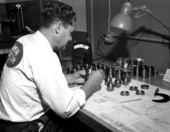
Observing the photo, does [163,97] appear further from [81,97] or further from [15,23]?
[15,23]

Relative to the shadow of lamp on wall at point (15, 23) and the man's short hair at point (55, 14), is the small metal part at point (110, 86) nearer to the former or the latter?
the man's short hair at point (55, 14)

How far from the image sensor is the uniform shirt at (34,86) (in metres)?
0.98

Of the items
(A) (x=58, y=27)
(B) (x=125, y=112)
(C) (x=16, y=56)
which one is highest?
(A) (x=58, y=27)

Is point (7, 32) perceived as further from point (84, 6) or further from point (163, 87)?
point (163, 87)

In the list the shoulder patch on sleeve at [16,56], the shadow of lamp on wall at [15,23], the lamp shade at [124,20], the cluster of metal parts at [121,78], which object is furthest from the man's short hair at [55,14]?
the shadow of lamp on wall at [15,23]

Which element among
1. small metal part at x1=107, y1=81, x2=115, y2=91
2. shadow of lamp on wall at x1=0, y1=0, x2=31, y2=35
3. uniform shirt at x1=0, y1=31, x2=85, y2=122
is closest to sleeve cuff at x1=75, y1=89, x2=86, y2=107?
uniform shirt at x1=0, y1=31, x2=85, y2=122

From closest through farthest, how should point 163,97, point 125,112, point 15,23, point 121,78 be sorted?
1. point 125,112
2. point 163,97
3. point 121,78
4. point 15,23

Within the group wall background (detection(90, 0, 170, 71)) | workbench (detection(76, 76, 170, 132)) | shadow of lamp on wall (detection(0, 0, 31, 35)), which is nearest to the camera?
workbench (detection(76, 76, 170, 132))

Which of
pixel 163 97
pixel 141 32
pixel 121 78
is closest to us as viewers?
pixel 163 97

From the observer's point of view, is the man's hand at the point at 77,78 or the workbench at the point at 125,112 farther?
the man's hand at the point at 77,78

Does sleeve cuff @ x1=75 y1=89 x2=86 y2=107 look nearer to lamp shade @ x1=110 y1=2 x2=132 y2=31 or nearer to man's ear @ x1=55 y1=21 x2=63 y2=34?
man's ear @ x1=55 y1=21 x2=63 y2=34

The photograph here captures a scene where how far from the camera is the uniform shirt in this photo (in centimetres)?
98

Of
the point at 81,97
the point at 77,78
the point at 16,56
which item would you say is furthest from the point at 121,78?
the point at 16,56

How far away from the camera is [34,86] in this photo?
3.41 ft
